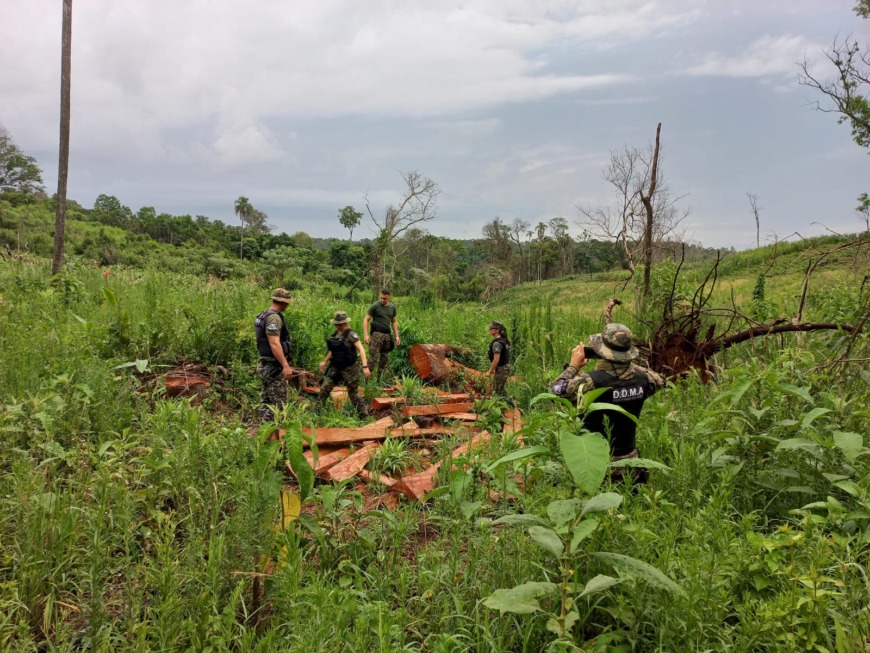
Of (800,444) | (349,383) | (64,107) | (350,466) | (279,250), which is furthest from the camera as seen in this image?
(279,250)

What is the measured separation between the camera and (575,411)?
223cm

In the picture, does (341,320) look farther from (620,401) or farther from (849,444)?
(849,444)

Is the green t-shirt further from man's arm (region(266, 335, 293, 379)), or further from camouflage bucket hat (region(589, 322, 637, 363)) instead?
camouflage bucket hat (region(589, 322, 637, 363))

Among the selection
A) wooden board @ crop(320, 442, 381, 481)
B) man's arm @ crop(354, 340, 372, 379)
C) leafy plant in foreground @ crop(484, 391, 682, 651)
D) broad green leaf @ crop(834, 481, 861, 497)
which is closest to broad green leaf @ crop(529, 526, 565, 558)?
leafy plant in foreground @ crop(484, 391, 682, 651)

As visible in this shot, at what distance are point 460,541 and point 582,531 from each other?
44.9 inches

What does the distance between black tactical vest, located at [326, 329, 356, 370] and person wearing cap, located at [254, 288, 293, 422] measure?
68cm

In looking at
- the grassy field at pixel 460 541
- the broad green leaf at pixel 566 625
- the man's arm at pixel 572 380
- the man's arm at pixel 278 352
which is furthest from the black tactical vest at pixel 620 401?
the man's arm at pixel 278 352

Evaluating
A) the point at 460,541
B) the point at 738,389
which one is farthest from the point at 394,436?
the point at 738,389

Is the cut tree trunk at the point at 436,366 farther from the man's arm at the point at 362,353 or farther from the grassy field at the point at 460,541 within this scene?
the grassy field at the point at 460,541

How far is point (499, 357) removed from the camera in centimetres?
744

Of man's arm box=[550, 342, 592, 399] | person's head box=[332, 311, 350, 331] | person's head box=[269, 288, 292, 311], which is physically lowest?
man's arm box=[550, 342, 592, 399]

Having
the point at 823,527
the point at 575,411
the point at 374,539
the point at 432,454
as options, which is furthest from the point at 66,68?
the point at 823,527

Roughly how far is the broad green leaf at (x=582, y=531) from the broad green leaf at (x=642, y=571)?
122 millimetres

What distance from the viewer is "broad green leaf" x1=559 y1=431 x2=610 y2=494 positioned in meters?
1.85
